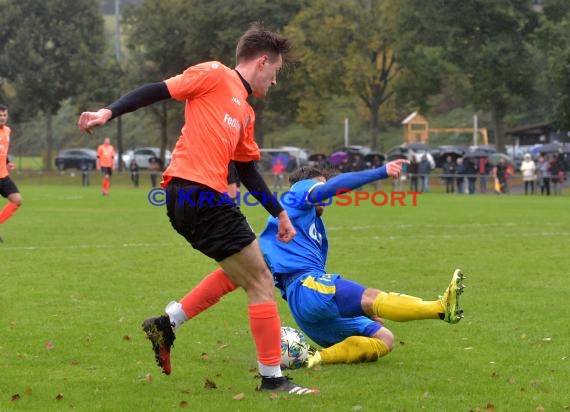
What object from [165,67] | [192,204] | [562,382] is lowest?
[562,382]

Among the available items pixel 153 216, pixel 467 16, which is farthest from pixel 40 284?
pixel 467 16

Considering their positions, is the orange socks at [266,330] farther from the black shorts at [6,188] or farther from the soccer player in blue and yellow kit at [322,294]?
the black shorts at [6,188]

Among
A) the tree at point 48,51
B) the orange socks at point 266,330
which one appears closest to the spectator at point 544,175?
the tree at point 48,51

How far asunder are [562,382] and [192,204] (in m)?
2.61

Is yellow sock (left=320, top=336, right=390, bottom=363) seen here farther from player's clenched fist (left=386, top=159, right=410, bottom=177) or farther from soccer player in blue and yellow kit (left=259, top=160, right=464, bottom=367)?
player's clenched fist (left=386, top=159, right=410, bottom=177)

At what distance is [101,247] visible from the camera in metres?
15.7

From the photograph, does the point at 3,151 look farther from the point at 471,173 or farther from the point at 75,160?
the point at 75,160

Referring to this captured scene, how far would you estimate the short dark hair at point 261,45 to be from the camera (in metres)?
6.10

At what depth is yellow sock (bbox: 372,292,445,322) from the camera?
6305 millimetres

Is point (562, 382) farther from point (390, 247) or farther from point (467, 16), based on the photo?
point (467, 16)

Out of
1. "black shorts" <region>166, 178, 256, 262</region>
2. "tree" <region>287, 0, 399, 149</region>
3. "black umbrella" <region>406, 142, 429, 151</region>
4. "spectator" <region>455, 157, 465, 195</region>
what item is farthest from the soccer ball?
"tree" <region>287, 0, 399, 149</region>

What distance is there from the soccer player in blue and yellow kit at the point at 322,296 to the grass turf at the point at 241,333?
174 mm

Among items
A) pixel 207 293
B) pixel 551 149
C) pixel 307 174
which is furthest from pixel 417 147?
pixel 207 293

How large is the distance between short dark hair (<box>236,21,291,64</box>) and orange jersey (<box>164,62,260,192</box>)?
0.17 metres
